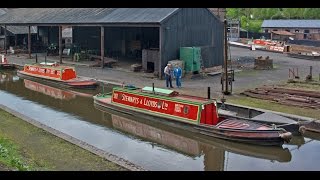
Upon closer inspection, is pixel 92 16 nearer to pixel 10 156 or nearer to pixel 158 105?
pixel 158 105

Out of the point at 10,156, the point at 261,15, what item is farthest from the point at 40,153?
the point at 261,15

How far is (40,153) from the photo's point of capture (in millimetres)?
10492

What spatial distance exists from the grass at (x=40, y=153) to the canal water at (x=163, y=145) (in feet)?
5.43

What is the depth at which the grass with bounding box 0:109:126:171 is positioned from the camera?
29.6 ft

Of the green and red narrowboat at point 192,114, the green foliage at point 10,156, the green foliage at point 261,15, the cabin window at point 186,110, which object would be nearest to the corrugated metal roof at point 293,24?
the green foliage at point 261,15

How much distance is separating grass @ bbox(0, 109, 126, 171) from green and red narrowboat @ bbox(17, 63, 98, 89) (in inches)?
411

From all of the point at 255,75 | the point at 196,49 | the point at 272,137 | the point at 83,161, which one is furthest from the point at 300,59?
the point at 83,161

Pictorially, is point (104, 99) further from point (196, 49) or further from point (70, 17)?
point (70, 17)

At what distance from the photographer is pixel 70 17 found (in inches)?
1288

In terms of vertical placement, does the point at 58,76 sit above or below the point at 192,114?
above

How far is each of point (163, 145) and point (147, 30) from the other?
70.2 ft

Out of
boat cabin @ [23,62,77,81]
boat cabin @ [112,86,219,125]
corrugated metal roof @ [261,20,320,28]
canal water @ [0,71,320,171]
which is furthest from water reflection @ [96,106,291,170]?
corrugated metal roof @ [261,20,320,28]

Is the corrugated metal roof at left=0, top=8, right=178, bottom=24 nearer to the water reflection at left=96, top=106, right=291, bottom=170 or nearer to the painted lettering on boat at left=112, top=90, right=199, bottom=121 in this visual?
the painted lettering on boat at left=112, top=90, right=199, bottom=121

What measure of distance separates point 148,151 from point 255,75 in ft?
51.7
